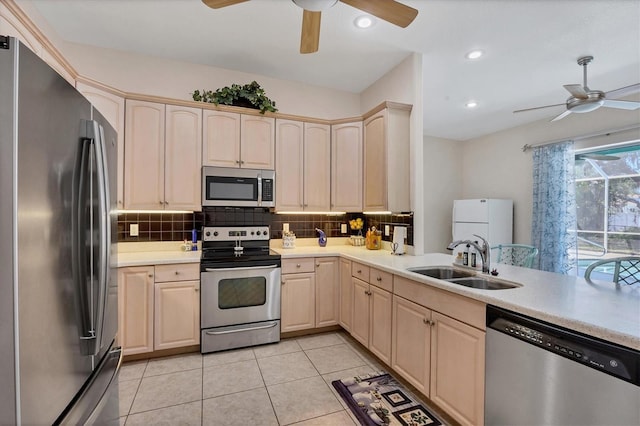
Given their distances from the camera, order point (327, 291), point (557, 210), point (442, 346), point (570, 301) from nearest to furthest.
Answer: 1. point (570, 301)
2. point (442, 346)
3. point (327, 291)
4. point (557, 210)

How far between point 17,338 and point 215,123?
2.66 m

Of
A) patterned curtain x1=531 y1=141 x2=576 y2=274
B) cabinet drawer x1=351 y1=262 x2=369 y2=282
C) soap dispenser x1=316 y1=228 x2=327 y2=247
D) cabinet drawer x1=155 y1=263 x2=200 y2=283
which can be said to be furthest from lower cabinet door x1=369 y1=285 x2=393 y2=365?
patterned curtain x1=531 y1=141 x2=576 y2=274

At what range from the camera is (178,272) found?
2.66m

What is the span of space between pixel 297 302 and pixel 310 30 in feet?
8.03

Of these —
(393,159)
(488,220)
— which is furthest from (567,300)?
(488,220)

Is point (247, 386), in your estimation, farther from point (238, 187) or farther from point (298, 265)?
point (238, 187)

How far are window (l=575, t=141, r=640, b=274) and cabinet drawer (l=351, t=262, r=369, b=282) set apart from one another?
3649 mm

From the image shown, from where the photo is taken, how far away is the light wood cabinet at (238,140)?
3.06 m

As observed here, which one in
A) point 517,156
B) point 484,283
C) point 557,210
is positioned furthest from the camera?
point 517,156

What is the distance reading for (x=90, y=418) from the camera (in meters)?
1.10

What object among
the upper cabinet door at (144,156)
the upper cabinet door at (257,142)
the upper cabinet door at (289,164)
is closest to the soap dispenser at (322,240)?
the upper cabinet door at (289,164)

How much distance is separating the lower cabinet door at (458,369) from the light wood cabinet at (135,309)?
7.63 feet

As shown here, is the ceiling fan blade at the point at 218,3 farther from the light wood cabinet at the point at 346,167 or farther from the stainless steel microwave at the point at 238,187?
the light wood cabinet at the point at 346,167

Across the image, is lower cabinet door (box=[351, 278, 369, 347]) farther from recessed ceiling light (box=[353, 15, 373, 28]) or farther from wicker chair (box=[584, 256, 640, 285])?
recessed ceiling light (box=[353, 15, 373, 28])
